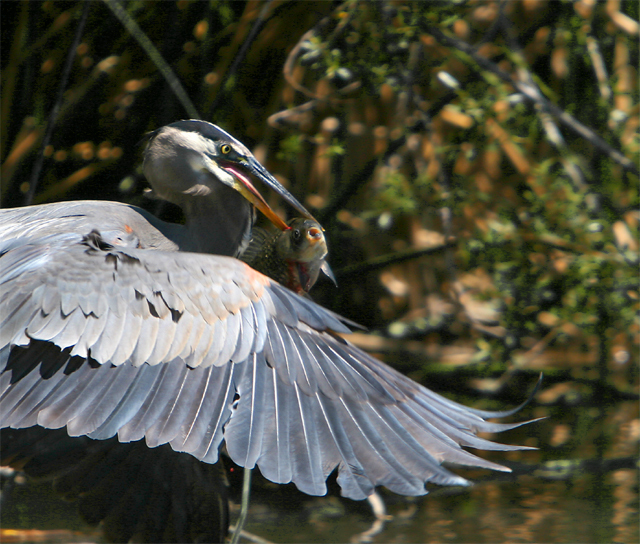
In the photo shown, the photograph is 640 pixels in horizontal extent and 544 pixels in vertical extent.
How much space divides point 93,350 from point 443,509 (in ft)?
4.54

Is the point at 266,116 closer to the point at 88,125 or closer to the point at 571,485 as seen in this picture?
the point at 88,125

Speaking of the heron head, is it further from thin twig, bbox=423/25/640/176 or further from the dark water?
thin twig, bbox=423/25/640/176

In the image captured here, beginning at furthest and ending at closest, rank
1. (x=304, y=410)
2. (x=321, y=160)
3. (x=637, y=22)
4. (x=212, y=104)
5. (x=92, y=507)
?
(x=321, y=160)
(x=637, y=22)
(x=212, y=104)
(x=92, y=507)
(x=304, y=410)

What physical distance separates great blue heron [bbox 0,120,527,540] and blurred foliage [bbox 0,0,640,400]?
4.54 feet

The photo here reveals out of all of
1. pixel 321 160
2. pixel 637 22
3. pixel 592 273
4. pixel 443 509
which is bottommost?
pixel 443 509

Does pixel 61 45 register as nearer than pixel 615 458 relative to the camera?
No

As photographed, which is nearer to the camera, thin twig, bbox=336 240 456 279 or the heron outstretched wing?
the heron outstretched wing

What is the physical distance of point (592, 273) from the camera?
293 centimetres

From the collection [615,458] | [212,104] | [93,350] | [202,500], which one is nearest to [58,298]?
[93,350]

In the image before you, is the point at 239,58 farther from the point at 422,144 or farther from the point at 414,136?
the point at 422,144

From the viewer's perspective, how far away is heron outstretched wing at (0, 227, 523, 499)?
Answer: 1.48 metres

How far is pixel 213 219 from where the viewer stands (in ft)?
6.69

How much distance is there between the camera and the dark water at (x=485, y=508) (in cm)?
226

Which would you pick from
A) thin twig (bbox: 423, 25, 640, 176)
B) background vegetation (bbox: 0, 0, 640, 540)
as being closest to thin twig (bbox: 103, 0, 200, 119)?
background vegetation (bbox: 0, 0, 640, 540)
